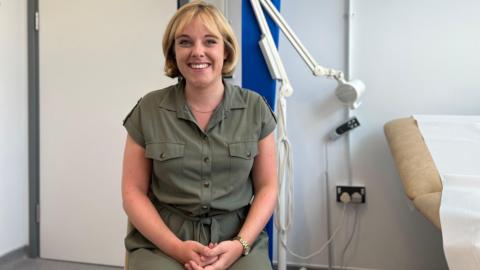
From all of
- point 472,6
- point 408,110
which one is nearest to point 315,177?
point 408,110

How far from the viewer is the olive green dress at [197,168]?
1.06 meters

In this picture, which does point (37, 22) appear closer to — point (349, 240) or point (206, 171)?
point (206, 171)

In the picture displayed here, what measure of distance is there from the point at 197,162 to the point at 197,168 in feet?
0.05

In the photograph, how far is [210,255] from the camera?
0.97m

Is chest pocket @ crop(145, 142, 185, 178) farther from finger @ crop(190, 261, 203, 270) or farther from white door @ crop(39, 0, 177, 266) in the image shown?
white door @ crop(39, 0, 177, 266)

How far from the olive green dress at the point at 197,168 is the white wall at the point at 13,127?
4.02 feet

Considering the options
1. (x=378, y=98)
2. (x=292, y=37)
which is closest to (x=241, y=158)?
(x=292, y=37)

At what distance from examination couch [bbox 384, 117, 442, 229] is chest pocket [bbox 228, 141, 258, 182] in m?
0.47

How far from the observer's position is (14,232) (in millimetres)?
2084

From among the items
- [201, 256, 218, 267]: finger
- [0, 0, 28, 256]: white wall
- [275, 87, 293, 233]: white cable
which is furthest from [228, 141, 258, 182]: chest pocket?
[0, 0, 28, 256]: white wall

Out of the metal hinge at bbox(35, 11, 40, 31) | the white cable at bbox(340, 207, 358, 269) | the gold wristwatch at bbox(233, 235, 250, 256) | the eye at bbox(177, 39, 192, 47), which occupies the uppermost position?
the metal hinge at bbox(35, 11, 40, 31)

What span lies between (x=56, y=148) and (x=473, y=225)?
6.28 feet

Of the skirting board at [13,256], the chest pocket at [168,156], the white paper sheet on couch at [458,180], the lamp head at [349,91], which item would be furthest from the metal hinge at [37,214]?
the white paper sheet on couch at [458,180]

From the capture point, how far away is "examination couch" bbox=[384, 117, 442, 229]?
1.06 meters
